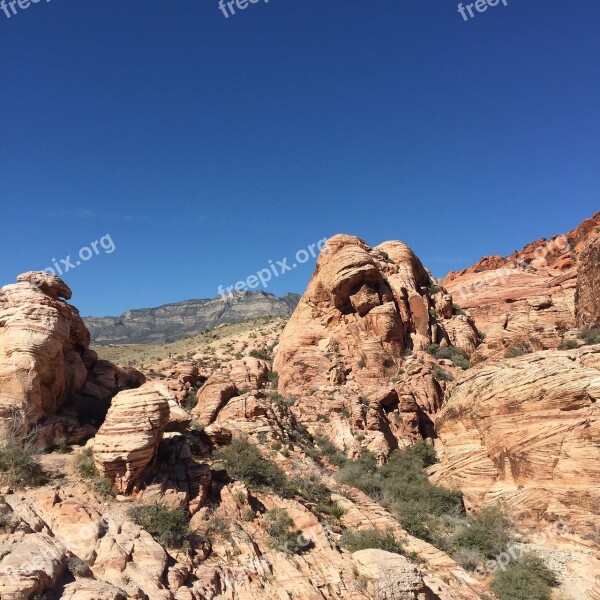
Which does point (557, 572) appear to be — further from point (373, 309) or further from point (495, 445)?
point (373, 309)

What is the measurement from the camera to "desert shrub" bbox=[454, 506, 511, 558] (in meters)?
13.8

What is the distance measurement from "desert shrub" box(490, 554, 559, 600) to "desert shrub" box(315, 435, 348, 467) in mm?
8142

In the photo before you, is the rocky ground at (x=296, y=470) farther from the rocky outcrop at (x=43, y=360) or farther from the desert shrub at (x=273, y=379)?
the desert shrub at (x=273, y=379)

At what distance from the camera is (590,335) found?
21.9 meters

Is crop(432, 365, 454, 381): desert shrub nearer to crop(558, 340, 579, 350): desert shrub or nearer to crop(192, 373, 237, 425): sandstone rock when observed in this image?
crop(558, 340, 579, 350): desert shrub

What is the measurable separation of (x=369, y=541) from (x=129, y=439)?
24.6 ft

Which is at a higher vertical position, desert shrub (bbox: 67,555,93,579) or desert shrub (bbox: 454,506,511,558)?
desert shrub (bbox: 67,555,93,579)

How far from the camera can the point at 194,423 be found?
18891mm

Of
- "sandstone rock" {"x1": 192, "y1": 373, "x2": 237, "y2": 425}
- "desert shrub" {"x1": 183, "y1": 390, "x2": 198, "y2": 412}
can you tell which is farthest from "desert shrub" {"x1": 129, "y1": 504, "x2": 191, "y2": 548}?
"desert shrub" {"x1": 183, "y1": 390, "x2": 198, "y2": 412}

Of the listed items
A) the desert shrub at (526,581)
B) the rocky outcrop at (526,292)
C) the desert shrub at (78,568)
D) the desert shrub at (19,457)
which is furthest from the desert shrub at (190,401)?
the rocky outcrop at (526,292)

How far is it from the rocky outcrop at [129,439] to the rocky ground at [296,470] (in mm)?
41

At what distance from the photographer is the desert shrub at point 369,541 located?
12.5 m

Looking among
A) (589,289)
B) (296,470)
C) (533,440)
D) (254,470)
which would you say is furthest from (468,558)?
(589,289)

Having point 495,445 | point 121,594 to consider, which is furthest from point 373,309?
point 121,594
